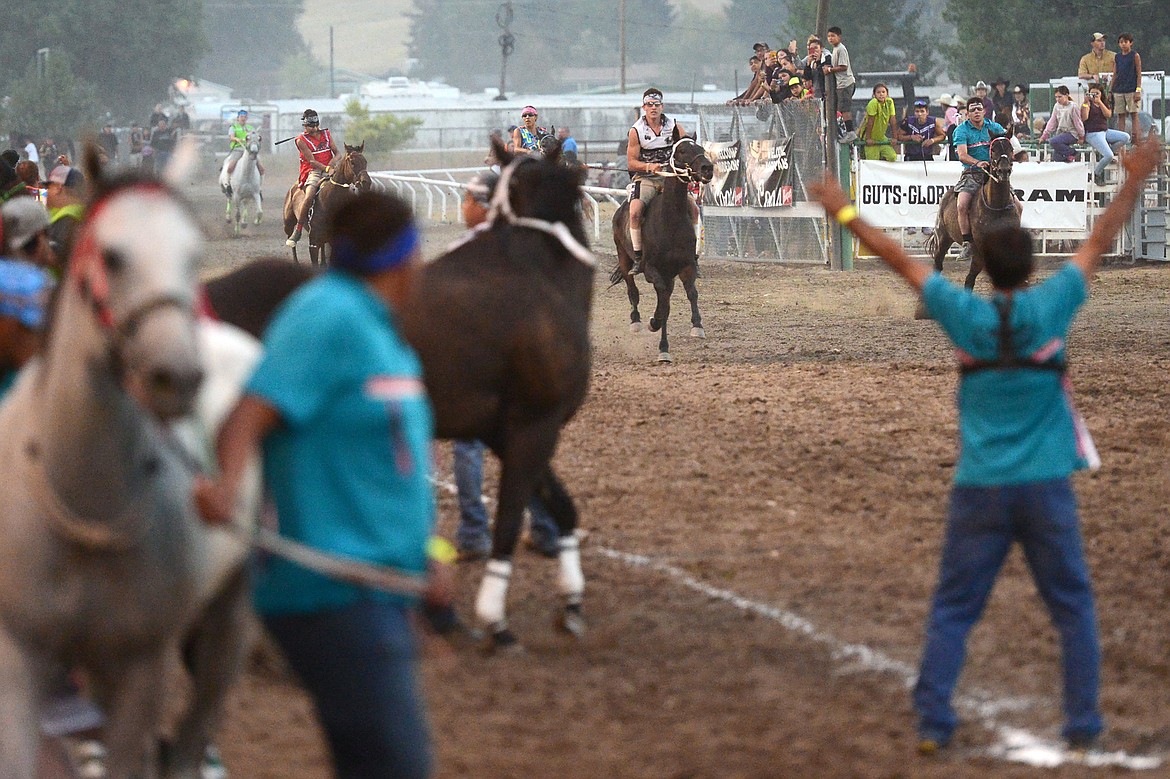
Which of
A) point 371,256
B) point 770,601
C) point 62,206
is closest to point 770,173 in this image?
point 62,206

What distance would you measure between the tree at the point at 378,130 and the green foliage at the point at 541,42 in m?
82.3

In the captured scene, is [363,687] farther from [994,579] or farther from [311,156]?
[311,156]

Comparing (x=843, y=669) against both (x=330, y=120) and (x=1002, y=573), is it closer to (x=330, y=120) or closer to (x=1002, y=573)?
(x=1002, y=573)

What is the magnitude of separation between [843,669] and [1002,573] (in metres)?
1.81

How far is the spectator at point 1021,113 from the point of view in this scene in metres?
29.9

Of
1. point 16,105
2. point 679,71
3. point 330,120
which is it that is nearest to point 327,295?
point 16,105

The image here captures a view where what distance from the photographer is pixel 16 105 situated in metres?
65.3

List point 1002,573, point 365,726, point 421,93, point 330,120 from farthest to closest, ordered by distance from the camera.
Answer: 1. point 421,93
2. point 330,120
3. point 1002,573
4. point 365,726

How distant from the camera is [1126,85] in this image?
26422mm

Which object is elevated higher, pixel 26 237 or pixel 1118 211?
pixel 1118 211

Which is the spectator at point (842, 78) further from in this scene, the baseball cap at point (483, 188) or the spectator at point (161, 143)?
the spectator at point (161, 143)

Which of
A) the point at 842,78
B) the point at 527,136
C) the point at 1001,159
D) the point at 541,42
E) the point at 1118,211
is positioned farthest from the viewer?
the point at 541,42

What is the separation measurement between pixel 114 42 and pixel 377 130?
16244 mm

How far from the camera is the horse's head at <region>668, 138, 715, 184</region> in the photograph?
16.0 meters
